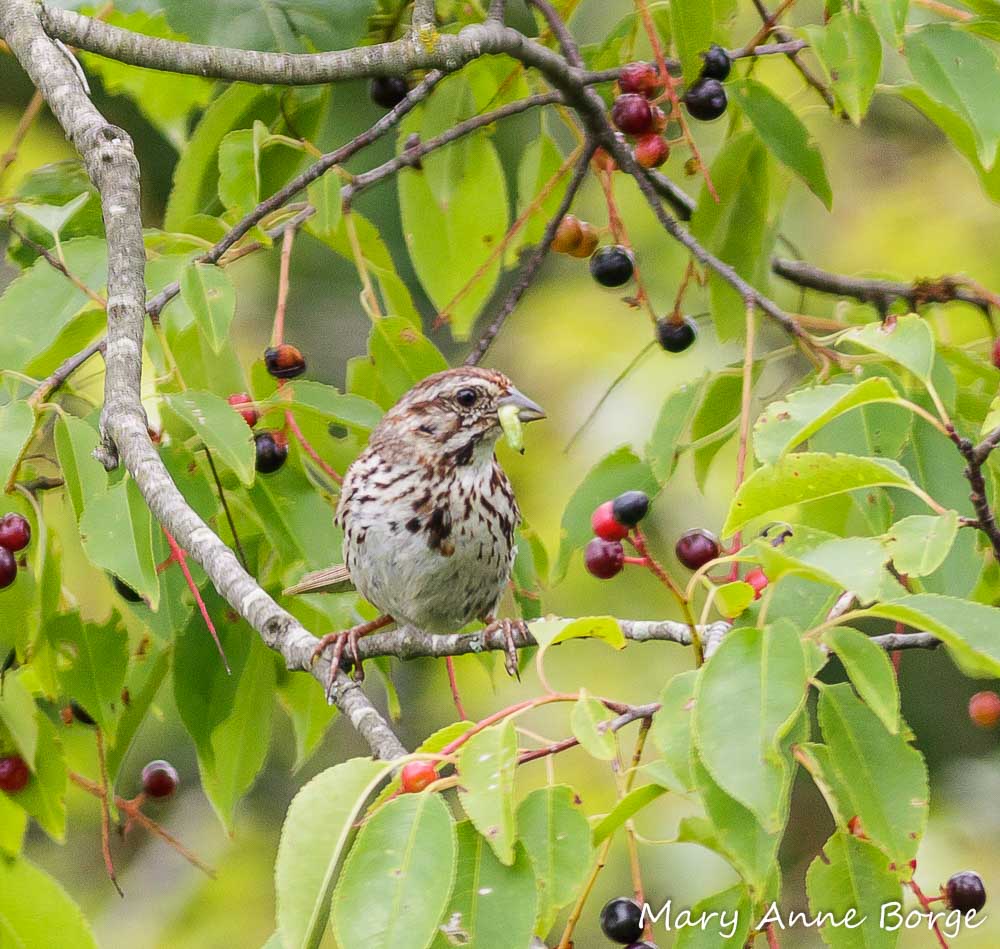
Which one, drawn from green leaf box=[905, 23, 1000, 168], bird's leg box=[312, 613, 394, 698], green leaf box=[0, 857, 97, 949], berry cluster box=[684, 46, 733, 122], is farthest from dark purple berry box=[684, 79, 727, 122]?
green leaf box=[0, 857, 97, 949]

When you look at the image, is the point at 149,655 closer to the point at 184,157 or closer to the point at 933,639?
the point at 184,157

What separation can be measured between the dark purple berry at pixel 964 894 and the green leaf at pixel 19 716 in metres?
1.90

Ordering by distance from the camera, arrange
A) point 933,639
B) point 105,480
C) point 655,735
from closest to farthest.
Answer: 1. point 655,735
2. point 933,639
3. point 105,480

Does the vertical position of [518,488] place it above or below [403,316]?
below

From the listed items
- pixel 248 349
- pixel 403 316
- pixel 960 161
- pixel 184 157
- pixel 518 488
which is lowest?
pixel 518 488

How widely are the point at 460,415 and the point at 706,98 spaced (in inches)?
47.7

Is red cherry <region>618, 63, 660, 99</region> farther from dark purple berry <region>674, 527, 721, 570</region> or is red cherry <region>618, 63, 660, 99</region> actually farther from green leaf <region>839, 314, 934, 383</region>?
green leaf <region>839, 314, 934, 383</region>

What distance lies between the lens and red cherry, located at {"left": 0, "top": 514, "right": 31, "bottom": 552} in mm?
3027

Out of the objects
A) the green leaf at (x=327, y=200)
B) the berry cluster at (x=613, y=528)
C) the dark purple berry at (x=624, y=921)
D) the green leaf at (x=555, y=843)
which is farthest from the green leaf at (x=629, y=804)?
the green leaf at (x=327, y=200)

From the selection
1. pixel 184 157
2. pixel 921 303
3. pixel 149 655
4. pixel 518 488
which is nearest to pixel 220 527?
pixel 149 655

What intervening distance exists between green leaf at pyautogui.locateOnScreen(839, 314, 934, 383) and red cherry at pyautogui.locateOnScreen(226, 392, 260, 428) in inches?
56.8

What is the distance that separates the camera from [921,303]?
384 cm

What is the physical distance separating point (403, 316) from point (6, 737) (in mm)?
1479

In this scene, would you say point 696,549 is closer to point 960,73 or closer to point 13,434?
point 960,73
